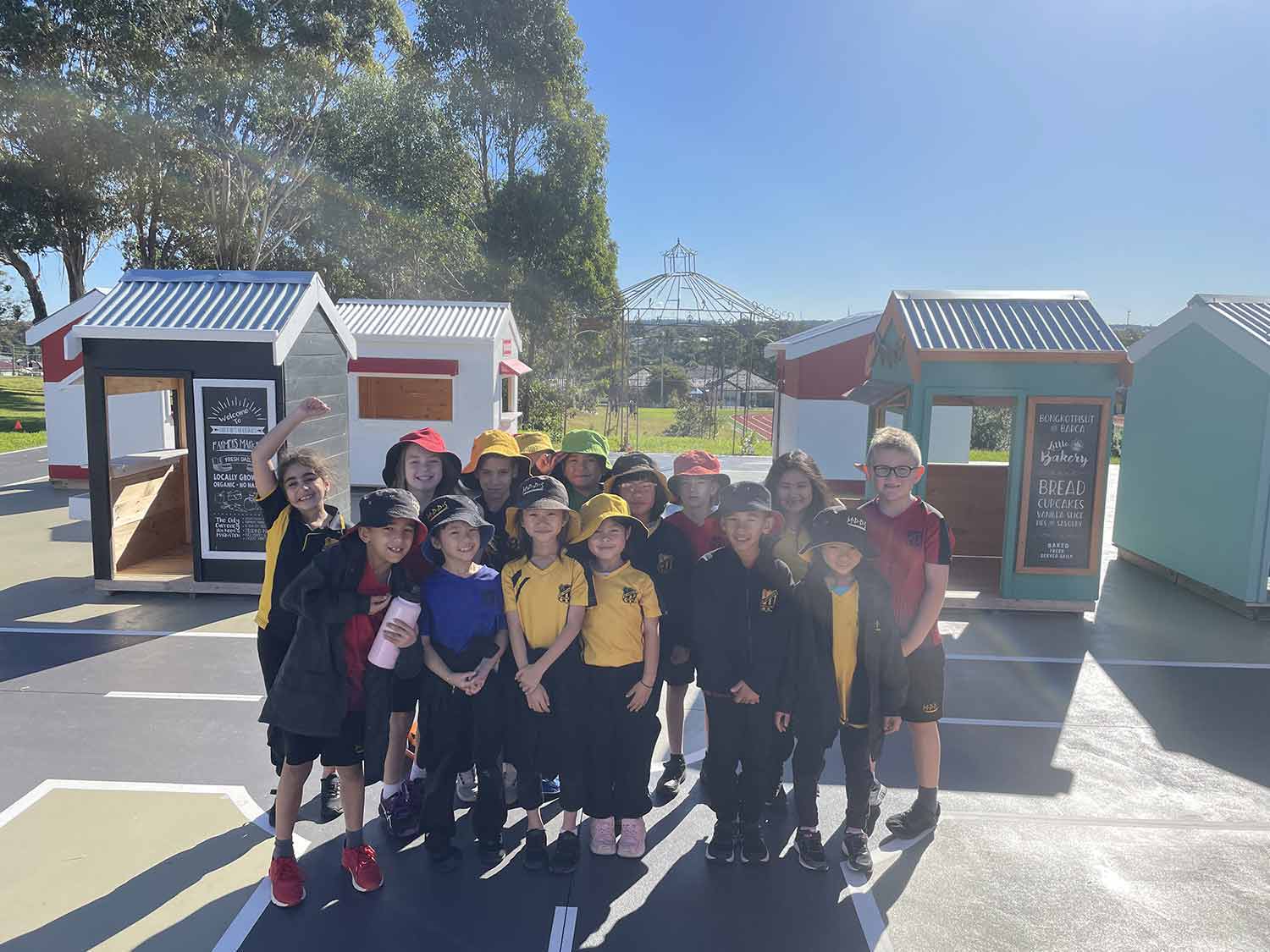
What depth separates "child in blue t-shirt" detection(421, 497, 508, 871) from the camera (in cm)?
362

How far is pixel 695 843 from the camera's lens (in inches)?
159

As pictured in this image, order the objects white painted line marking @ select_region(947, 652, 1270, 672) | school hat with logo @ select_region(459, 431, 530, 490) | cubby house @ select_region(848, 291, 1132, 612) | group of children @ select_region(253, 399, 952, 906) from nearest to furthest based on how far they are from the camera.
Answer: group of children @ select_region(253, 399, 952, 906), school hat with logo @ select_region(459, 431, 530, 490), white painted line marking @ select_region(947, 652, 1270, 672), cubby house @ select_region(848, 291, 1132, 612)

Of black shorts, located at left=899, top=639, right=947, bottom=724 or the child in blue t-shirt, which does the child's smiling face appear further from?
black shorts, located at left=899, top=639, right=947, bottom=724

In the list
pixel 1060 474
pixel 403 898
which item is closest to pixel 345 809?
pixel 403 898

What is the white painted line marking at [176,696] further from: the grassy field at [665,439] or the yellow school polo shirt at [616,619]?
the grassy field at [665,439]

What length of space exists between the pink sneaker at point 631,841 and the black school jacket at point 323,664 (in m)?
1.15

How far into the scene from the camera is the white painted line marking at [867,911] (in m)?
3.37

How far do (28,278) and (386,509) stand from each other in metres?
30.2

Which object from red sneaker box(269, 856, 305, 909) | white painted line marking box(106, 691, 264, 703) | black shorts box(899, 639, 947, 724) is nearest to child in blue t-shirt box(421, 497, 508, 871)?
red sneaker box(269, 856, 305, 909)

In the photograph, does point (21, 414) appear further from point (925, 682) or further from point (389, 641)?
point (925, 682)

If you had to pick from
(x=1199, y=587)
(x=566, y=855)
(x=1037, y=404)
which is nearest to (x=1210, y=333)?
(x=1037, y=404)

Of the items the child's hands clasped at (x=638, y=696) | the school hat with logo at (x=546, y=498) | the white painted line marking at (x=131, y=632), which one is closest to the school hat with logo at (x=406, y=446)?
the school hat with logo at (x=546, y=498)

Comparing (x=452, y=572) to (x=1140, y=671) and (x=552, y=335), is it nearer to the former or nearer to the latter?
(x=1140, y=671)

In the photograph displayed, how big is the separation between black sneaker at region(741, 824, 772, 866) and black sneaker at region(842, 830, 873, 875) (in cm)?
35
